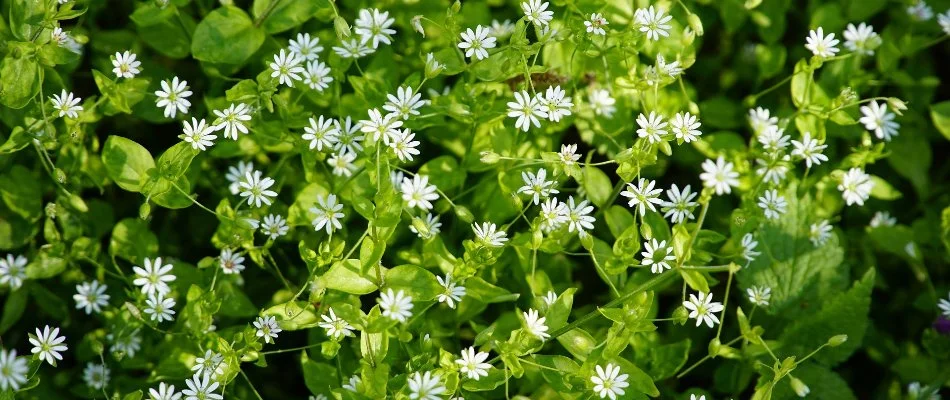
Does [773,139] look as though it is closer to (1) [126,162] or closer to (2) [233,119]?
(2) [233,119]

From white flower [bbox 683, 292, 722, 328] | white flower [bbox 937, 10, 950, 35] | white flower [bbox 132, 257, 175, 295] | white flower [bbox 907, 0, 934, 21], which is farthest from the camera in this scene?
white flower [bbox 907, 0, 934, 21]

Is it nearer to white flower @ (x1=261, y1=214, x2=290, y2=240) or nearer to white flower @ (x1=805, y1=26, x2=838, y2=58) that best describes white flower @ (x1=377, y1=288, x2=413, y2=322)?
white flower @ (x1=261, y1=214, x2=290, y2=240)

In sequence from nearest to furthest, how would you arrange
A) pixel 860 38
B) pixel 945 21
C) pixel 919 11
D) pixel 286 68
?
pixel 286 68, pixel 860 38, pixel 945 21, pixel 919 11

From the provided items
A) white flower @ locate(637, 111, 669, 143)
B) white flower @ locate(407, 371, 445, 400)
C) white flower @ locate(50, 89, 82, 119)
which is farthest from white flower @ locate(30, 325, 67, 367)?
white flower @ locate(637, 111, 669, 143)

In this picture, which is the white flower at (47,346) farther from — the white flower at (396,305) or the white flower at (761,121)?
the white flower at (761,121)

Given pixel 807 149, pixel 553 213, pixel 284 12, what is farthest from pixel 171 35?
pixel 807 149

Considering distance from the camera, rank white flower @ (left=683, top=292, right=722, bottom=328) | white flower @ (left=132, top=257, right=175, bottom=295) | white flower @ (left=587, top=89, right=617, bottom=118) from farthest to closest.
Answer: white flower @ (left=587, top=89, right=617, bottom=118), white flower @ (left=132, top=257, right=175, bottom=295), white flower @ (left=683, top=292, right=722, bottom=328)
